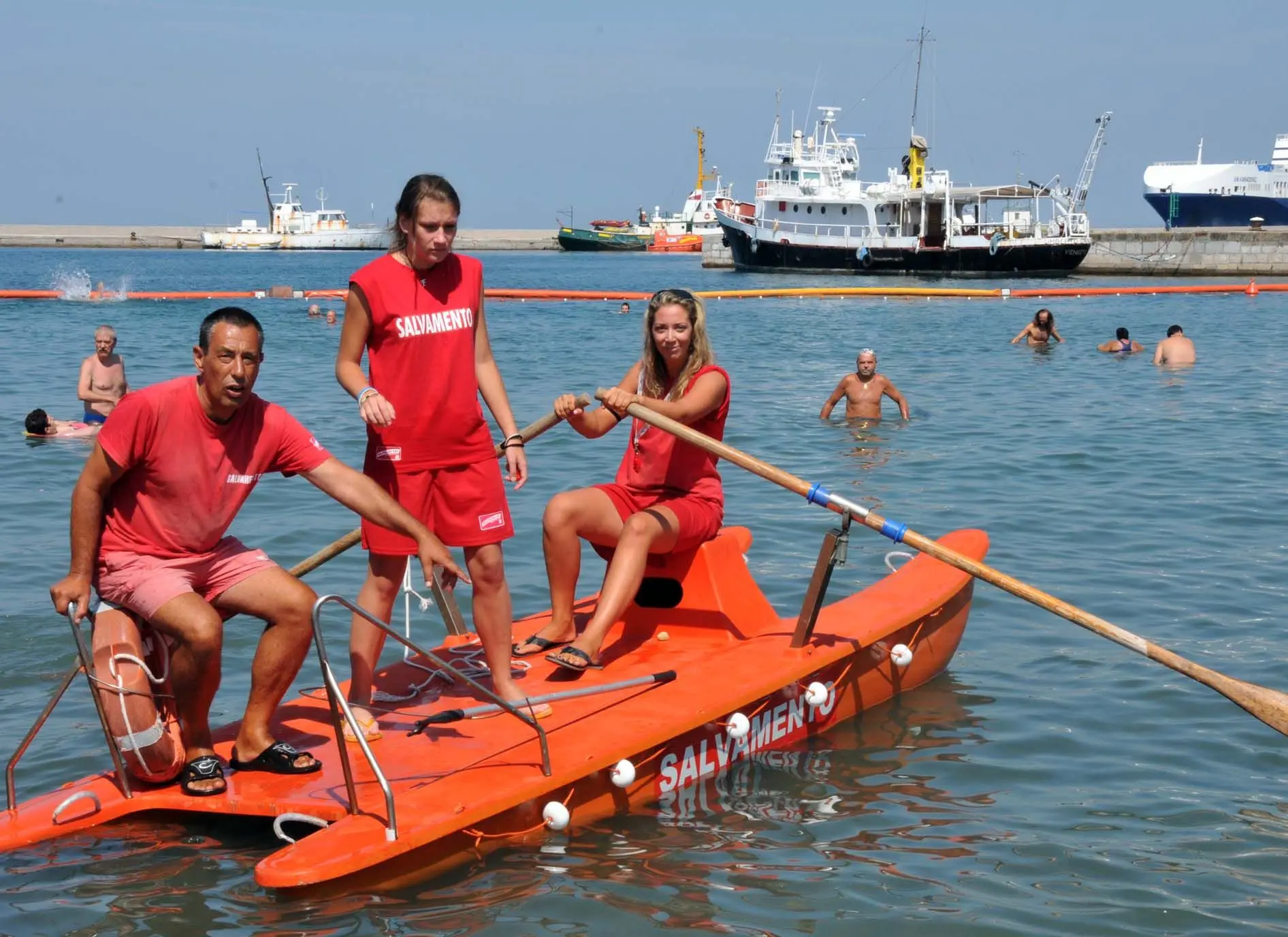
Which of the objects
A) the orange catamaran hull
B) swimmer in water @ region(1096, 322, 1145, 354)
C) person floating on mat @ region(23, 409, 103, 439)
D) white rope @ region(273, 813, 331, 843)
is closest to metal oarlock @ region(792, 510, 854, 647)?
the orange catamaran hull

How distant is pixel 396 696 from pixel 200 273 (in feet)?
207

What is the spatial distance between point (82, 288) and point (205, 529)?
4336 centimetres

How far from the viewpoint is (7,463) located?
12250 mm

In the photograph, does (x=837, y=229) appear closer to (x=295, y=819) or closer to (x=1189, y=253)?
(x=1189, y=253)

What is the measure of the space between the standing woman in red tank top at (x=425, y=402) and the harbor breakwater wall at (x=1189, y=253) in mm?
48110

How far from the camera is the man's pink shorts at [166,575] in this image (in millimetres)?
4574

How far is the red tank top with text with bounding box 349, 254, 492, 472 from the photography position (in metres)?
5.02

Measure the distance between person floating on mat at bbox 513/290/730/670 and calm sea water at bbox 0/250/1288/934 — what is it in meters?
0.97

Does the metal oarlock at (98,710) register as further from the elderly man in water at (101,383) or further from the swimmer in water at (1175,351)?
the swimmer in water at (1175,351)

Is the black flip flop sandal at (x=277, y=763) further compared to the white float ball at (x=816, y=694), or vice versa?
the white float ball at (x=816, y=694)

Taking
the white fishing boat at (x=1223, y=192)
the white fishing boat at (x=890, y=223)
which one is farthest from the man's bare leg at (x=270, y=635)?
the white fishing boat at (x=1223, y=192)

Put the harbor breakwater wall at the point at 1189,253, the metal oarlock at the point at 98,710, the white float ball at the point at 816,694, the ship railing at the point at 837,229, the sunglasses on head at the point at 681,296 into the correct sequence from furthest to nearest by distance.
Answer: the ship railing at the point at 837,229 → the harbor breakwater wall at the point at 1189,253 → the sunglasses on head at the point at 681,296 → the white float ball at the point at 816,694 → the metal oarlock at the point at 98,710

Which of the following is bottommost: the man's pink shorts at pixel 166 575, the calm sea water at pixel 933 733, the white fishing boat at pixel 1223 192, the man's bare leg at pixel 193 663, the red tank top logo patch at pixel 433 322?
the calm sea water at pixel 933 733

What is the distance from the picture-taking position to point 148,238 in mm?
116062
